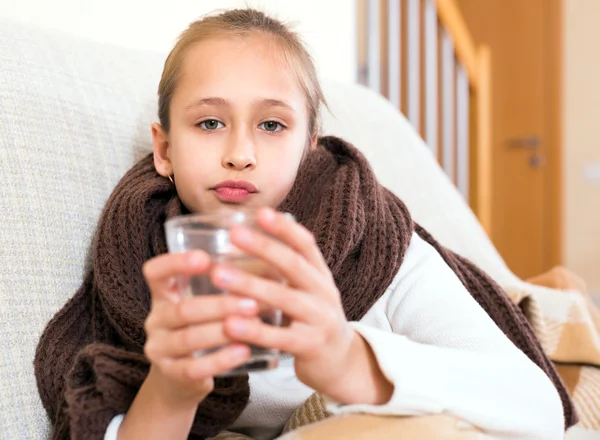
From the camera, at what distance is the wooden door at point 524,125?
159 inches

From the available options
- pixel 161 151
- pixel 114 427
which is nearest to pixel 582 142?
pixel 161 151

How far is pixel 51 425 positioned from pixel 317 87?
518 millimetres

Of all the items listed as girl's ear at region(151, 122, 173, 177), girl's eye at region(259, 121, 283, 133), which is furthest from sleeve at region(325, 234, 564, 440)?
girl's ear at region(151, 122, 173, 177)

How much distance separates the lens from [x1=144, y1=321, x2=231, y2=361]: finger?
452mm

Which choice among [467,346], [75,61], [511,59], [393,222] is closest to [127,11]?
[75,61]

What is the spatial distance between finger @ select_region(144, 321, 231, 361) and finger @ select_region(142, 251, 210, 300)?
0.09 ft

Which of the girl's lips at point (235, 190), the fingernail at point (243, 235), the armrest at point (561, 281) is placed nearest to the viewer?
the fingernail at point (243, 235)

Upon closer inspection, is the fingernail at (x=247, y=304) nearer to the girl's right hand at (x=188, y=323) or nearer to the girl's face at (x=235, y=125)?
the girl's right hand at (x=188, y=323)

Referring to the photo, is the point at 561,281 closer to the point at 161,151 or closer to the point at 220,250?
the point at 161,151

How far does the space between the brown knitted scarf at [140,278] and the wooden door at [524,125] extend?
343 cm

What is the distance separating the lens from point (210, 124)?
82 cm

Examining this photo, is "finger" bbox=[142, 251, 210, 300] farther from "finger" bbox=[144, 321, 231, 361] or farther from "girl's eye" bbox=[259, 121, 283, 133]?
"girl's eye" bbox=[259, 121, 283, 133]

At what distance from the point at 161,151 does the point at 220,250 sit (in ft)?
1.64

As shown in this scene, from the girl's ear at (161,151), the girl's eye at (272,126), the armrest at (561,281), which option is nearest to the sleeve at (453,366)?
the girl's eye at (272,126)
